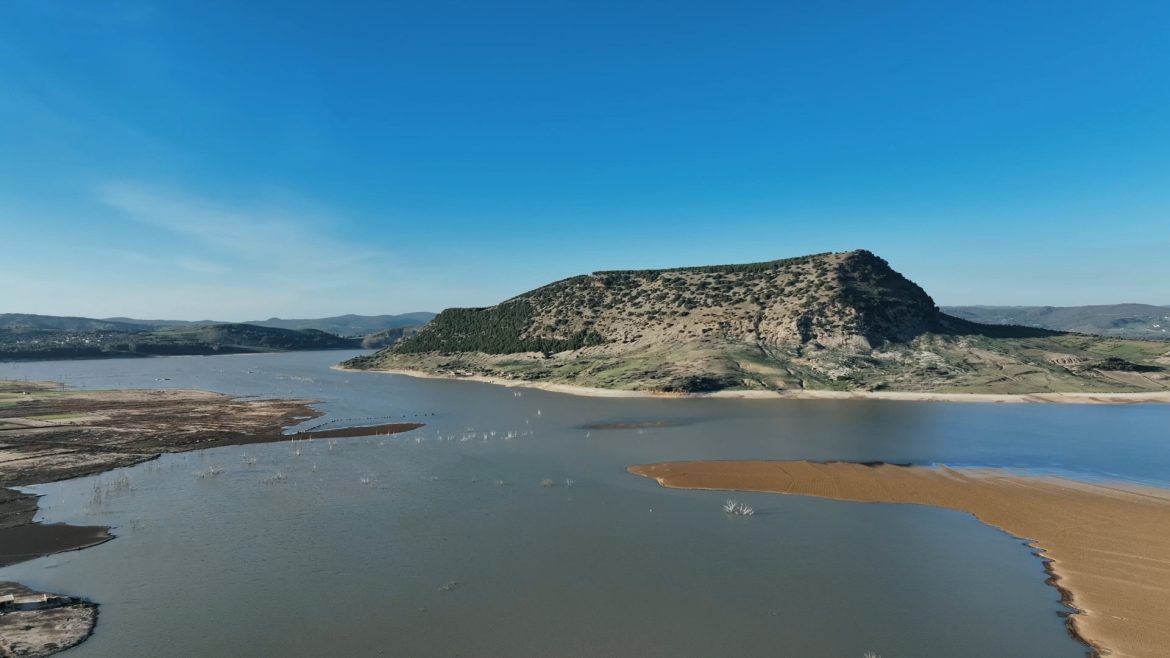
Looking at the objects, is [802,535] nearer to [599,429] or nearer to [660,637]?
[660,637]

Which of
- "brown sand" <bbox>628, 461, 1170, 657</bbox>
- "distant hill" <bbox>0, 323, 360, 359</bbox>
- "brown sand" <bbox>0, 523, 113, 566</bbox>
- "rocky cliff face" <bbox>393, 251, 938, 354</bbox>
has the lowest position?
"brown sand" <bbox>628, 461, 1170, 657</bbox>

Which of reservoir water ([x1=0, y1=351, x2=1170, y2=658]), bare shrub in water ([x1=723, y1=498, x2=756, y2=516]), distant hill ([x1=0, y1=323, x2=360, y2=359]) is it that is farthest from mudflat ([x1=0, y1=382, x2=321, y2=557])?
distant hill ([x1=0, y1=323, x2=360, y2=359])

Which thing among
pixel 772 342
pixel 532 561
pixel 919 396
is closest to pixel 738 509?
pixel 532 561

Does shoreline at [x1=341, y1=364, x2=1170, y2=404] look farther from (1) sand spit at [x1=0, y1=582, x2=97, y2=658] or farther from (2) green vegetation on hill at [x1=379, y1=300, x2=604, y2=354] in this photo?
(1) sand spit at [x1=0, y1=582, x2=97, y2=658]

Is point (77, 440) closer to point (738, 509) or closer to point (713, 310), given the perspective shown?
point (738, 509)

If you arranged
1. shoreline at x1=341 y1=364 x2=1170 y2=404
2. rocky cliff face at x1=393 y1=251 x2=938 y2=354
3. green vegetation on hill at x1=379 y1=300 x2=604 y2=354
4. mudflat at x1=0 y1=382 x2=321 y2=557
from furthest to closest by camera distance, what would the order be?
green vegetation on hill at x1=379 y1=300 x2=604 y2=354 → rocky cliff face at x1=393 y1=251 x2=938 y2=354 → shoreline at x1=341 y1=364 x2=1170 y2=404 → mudflat at x1=0 y1=382 x2=321 y2=557

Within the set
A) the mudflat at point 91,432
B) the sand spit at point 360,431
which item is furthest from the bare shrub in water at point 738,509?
the sand spit at point 360,431

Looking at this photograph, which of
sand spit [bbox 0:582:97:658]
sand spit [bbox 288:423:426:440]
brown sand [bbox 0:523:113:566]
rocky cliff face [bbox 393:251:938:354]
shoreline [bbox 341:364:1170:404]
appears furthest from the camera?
rocky cliff face [bbox 393:251:938:354]
